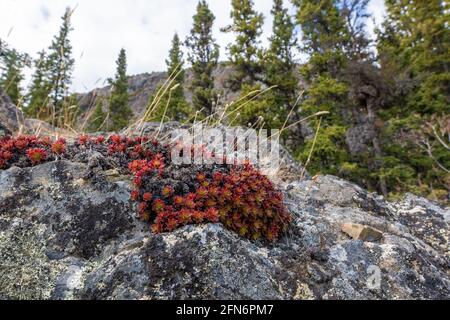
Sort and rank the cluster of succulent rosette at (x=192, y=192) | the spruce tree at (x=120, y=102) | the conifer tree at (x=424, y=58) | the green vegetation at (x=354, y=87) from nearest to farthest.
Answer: the cluster of succulent rosette at (x=192, y=192), the green vegetation at (x=354, y=87), the conifer tree at (x=424, y=58), the spruce tree at (x=120, y=102)

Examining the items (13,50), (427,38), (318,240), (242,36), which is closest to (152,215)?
(318,240)

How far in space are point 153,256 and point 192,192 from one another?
2.26 ft

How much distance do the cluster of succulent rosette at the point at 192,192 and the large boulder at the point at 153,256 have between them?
0.11 metres

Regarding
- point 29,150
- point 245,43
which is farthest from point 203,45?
point 29,150

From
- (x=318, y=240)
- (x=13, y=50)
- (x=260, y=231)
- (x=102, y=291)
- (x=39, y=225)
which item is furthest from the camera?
(x=13, y=50)

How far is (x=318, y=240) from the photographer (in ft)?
8.85

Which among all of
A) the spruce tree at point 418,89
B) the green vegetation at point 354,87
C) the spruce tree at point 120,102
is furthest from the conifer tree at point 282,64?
the spruce tree at point 120,102

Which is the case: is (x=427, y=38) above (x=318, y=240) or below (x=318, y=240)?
above

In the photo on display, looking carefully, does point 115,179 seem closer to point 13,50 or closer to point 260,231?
point 260,231

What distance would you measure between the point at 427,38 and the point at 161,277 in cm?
2462

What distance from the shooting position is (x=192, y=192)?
2480 mm

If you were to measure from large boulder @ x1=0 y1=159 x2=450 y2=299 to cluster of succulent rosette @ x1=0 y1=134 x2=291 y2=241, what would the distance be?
4.2 inches

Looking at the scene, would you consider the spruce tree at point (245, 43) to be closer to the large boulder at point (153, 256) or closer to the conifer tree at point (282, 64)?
the conifer tree at point (282, 64)

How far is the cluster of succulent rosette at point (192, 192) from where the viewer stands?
2.25m
